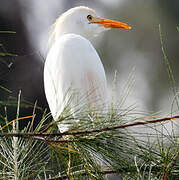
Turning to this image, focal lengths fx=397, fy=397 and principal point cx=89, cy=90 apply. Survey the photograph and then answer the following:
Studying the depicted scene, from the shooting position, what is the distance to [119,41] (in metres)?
5.22

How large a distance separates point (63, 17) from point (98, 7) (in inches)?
126

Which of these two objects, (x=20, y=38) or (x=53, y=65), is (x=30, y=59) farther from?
(x=53, y=65)

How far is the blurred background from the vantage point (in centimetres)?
322

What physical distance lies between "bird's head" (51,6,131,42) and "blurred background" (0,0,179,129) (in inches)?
47.4

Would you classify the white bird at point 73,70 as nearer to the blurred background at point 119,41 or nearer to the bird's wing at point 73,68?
the bird's wing at point 73,68

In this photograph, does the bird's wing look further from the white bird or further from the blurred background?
the blurred background

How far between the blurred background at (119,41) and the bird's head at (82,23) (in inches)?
47.4

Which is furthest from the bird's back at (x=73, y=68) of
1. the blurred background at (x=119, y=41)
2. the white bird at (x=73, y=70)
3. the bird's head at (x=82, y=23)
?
the blurred background at (x=119, y=41)

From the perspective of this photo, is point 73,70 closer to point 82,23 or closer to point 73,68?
point 73,68

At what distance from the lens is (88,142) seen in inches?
27.3

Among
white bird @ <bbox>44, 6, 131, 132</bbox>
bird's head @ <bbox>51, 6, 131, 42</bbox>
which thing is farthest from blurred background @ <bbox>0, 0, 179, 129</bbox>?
white bird @ <bbox>44, 6, 131, 132</bbox>

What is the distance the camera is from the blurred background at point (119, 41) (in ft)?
10.6

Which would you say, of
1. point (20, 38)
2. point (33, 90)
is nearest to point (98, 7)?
point (20, 38)

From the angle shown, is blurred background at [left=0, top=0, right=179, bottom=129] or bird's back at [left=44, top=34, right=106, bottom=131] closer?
bird's back at [left=44, top=34, right=106, bottom=131]
